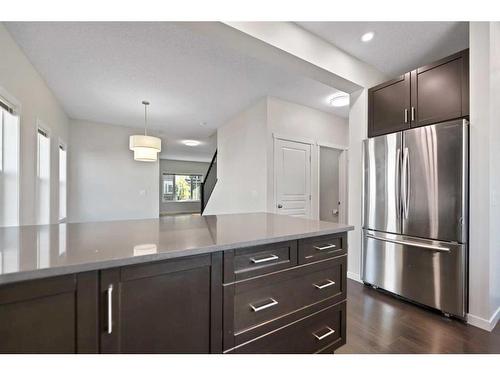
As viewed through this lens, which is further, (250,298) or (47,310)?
(250,298)

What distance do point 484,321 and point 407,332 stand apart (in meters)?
0.67

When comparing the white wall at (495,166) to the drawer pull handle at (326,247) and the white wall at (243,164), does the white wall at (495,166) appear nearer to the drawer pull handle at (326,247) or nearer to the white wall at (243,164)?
the drawer pull handle at (326,247)

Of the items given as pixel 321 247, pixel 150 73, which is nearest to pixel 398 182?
pixel 321 247

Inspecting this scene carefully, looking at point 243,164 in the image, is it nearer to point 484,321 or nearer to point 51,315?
point 484,321

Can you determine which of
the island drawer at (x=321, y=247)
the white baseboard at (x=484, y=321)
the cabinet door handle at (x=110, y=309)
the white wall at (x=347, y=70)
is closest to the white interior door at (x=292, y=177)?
the white wall at (x=347, y=70)

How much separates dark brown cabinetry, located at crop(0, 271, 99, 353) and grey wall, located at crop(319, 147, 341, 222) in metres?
4.30

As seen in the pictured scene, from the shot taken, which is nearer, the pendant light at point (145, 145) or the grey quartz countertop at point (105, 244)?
the grey quartz countertop at point (105, 244)

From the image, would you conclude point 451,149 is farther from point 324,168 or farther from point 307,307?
point 324,168

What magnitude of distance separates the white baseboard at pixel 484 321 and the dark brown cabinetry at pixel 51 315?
2.79 metres

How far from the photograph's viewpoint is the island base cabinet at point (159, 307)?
856mm

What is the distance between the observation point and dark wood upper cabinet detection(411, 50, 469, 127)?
2105 mm

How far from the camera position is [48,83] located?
338 centimetres
